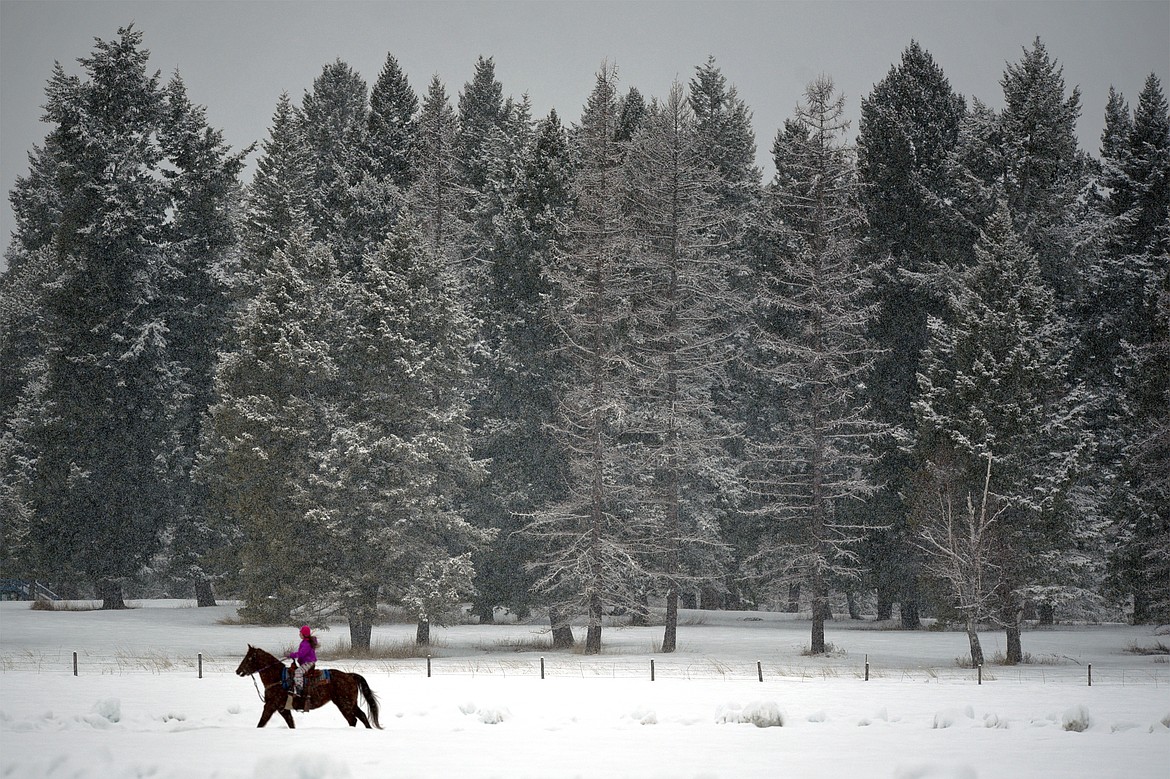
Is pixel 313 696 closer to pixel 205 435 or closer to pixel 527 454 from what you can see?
pixel 527 454

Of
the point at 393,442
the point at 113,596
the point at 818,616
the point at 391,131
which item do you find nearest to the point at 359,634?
the point at 393,442

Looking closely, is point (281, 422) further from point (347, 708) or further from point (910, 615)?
point (910, 615)

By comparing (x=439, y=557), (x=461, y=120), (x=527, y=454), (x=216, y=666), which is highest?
(x=461, y=120)

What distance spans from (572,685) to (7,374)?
4986cm

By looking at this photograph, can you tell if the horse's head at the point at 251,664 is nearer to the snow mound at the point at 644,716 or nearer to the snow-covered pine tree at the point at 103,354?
the snow mound at the point at 644,716

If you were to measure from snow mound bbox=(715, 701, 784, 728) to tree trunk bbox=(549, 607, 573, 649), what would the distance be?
62.5ft

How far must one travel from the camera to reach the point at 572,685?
25.7 m

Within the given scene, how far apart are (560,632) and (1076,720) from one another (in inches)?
939

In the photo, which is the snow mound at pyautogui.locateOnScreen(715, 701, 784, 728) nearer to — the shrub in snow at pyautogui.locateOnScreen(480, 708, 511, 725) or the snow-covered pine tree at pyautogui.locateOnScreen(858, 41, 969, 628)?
the shrub in snow at pyautogui.locateOnScreen(480, 708, 511, 725)

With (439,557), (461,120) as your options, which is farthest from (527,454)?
(461,120)

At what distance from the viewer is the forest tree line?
3650 cm

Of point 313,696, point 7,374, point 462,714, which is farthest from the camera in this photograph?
point 7,374

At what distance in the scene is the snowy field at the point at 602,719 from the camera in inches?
584

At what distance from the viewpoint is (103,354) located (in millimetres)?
46656
